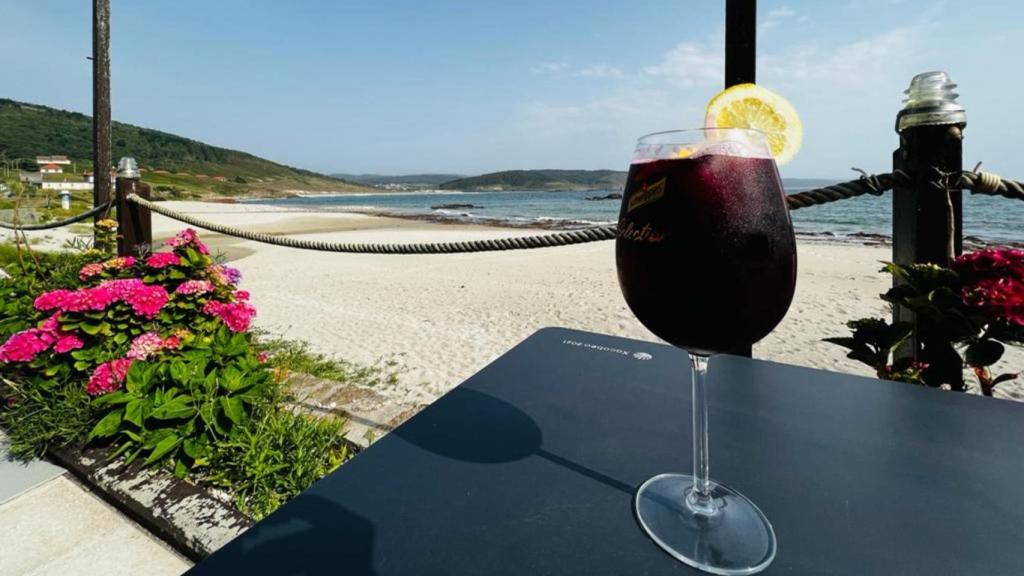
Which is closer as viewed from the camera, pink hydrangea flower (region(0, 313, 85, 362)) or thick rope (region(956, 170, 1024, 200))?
thick rope (region(956, 170, 1024, 200))

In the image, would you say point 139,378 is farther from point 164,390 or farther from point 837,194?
point 837,194

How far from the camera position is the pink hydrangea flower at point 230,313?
2805 mm

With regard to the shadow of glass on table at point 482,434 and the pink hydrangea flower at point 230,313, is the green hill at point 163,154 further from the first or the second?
the shadow of glass on table at point 482,434

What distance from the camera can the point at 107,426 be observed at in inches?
77.0

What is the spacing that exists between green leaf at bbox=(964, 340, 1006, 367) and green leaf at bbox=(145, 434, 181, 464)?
259cm

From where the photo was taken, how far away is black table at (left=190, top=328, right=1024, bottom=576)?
0.53 metres

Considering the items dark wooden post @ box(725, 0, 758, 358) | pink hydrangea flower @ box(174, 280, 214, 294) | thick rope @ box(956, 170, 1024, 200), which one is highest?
dark wooden post @ box(725, 0, 758, 358)

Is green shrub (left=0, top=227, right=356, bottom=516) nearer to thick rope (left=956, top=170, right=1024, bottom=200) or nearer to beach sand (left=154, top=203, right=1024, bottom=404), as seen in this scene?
beach sand (left=154, top=203, right=1024, bottom=404)

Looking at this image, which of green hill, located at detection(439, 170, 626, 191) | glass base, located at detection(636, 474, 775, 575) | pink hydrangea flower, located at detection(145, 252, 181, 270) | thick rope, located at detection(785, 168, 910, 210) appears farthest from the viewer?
green hill, located at detection(439, 170, 626, 191)

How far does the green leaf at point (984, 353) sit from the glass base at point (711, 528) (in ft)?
3.39

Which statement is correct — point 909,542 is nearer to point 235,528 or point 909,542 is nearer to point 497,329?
point 235,528

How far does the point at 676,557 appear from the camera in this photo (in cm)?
53

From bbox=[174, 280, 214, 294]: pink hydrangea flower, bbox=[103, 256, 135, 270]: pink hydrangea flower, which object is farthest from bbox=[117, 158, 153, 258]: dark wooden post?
bbox=[174, 280, 214, 294]: pink hydrangea flower

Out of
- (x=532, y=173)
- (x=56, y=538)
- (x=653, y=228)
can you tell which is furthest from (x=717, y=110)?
(x=532, y=173)
